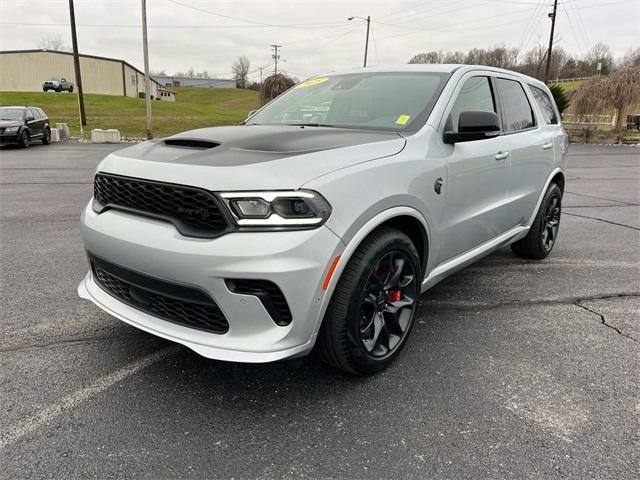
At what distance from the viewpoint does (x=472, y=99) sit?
3.77m

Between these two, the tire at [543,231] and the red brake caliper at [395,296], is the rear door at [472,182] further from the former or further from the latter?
the tire at [543,231]

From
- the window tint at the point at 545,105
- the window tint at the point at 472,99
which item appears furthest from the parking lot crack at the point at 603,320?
the window tint at the point at 545,105

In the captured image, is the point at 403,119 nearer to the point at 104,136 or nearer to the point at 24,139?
the point at 24,139

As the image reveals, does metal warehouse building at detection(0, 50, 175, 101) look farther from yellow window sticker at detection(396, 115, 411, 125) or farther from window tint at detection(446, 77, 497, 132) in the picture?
yellow window sticker at detection(396, 115, 411, 125)

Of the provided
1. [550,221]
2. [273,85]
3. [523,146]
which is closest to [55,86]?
[273,85]

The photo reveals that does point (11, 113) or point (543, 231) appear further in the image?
point (11, 113)

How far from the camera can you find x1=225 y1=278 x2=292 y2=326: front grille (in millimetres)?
2271

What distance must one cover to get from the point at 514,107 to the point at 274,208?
313 centimetres

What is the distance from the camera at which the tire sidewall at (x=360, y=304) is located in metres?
2.56

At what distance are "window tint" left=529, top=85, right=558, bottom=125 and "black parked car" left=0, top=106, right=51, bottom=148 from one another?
1882 centimetres

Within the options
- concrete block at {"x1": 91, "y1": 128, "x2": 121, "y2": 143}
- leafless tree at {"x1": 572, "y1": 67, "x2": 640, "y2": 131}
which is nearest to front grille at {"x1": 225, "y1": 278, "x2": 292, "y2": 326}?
concrete block at {"x1": 91, "y1": 128, "x2": 121, "y2": 143}

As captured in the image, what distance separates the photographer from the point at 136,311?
106 inches

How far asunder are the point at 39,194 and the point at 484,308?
8219 mm

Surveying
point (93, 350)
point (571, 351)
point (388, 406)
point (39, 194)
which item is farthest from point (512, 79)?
point (39, 194)
